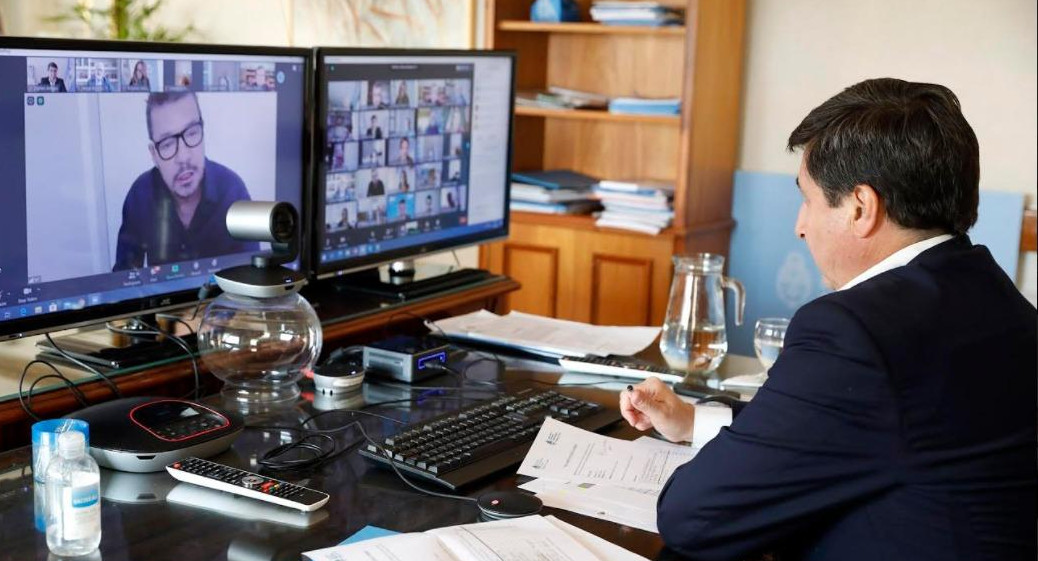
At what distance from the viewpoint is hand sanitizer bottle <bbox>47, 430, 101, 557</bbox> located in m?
1.23

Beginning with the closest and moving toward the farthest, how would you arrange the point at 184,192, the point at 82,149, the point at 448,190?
1. the point at 82,149
2. the point at 184,192
3. the point at 448,190

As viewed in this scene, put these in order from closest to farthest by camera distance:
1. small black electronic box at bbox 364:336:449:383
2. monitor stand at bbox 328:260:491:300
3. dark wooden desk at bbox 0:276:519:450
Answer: dark wooden desk at bbox 0:276:519:450, small black electronic box at bbox 364:336:449:383, monitor stand at bbox 328:260:491:300

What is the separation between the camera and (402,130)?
2330mm

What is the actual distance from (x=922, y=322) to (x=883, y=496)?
19 centimetres

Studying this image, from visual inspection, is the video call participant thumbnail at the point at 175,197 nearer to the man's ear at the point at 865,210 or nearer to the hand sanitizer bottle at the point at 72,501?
the hand sanitizer bottle at the point at 72,501

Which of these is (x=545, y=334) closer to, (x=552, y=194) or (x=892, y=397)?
(x=892, y=397)

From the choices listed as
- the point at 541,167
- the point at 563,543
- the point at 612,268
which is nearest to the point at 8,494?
the point at 563,543

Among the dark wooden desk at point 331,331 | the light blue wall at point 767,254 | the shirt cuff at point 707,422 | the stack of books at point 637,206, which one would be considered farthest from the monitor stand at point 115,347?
the light blue wall at point 767,254

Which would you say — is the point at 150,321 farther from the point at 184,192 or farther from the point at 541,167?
the point at 541,167

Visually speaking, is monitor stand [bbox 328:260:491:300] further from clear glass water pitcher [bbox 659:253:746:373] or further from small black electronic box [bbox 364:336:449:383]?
clear glass water pitcher [bbox 659:253:746:373]

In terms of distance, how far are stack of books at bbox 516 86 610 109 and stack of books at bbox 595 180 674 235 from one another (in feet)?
1.02

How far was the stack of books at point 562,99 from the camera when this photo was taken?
13.0 feet

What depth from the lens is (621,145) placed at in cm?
416

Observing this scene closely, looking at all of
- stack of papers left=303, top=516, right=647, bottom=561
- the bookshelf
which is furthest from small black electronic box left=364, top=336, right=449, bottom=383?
the bookshelf
